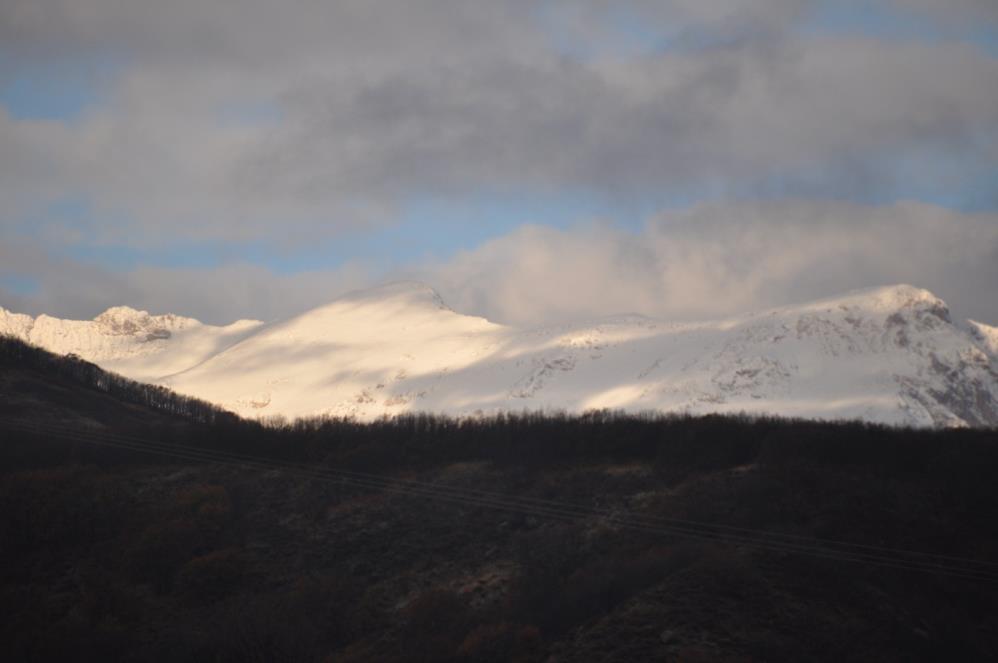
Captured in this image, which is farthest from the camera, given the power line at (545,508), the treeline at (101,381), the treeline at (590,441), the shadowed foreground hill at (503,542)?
the treeline at (101,381)

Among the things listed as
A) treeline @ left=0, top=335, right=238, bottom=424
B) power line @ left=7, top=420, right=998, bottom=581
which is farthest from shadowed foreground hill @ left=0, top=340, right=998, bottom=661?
treeline @ left=0, top=335, right=238, bottom=424

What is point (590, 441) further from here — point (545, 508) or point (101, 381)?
point (101, 381)

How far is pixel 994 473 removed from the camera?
74.8m

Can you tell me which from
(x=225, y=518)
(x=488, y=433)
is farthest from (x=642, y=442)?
(x=225, y=518)

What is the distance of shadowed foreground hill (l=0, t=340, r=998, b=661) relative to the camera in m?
54.4

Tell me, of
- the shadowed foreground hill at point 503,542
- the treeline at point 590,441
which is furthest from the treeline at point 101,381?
the shadowed foreground hill at point 503,542

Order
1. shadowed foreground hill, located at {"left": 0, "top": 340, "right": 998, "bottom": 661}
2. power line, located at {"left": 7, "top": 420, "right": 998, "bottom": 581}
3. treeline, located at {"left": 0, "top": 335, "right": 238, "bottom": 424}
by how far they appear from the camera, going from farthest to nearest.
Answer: treeline, located at {"left": 0, "top": 335, "right": 238, "bottom": 424} < power line, located at {"left": 7, "top": 420, "right": 998, "bottom": 581} < shadowed foreground hill, located at {"left": 0, "top": 340, "right": 998, "bottom": 661}

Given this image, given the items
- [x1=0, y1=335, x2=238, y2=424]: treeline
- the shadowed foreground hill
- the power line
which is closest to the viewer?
the shadowed foreground hill

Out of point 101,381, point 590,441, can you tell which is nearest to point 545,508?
point 590,441

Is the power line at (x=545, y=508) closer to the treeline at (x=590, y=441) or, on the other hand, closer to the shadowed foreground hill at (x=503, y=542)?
the shadowed foreground hill at (x=503, y=542)

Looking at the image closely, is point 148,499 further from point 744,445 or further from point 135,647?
point 744,445

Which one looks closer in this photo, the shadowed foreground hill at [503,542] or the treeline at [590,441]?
the shadowed foreground hill at [503,542]

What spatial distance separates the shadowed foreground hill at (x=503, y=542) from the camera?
54375 mm

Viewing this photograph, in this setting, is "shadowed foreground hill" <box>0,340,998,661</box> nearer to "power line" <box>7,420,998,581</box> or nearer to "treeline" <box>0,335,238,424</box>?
"power line" <box>7,420,998,581</box>
